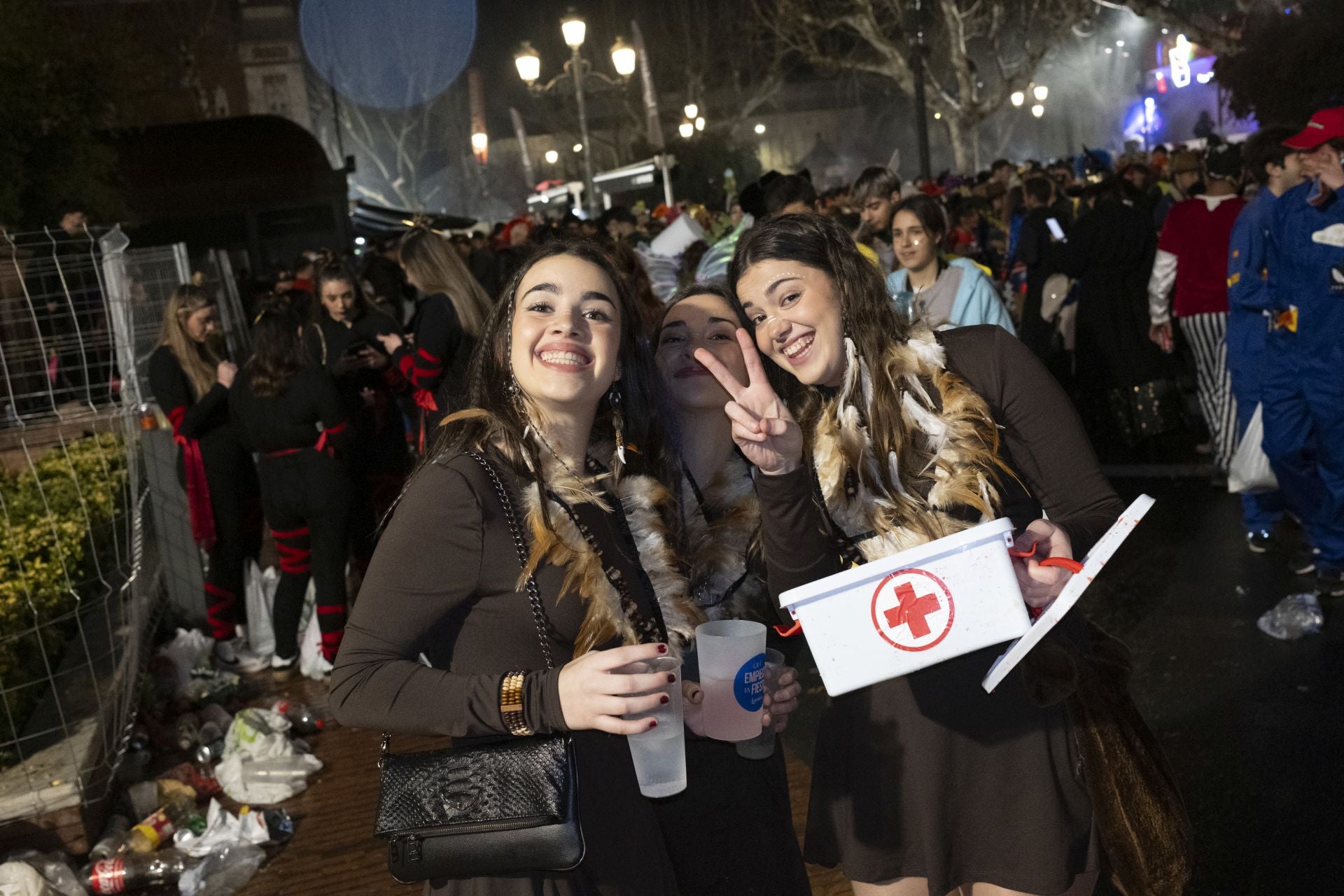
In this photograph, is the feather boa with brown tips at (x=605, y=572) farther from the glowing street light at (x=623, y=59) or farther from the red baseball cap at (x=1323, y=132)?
the glowing street light at (x=623, y=59)

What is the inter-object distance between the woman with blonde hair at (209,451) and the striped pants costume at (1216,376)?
5.87 meters

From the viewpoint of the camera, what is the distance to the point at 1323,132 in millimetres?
5008

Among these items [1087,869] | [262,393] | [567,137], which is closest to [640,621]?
[1087,869]

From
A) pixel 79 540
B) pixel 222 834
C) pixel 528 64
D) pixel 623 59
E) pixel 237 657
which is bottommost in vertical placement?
pixel 222 834

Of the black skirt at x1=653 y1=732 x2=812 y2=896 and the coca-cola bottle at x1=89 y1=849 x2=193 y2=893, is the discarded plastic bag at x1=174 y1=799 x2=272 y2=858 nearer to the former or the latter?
the coca-cola bottle at x1=89 y1=849 x2=193 y2=893

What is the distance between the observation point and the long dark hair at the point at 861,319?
7.72ft

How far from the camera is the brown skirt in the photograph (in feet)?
7.20

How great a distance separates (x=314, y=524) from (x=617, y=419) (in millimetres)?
4039

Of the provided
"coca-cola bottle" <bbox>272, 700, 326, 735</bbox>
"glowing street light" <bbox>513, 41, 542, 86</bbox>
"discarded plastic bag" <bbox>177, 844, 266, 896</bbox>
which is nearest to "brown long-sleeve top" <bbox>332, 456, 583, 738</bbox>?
"discarded plastic bag" <bbox>177, 844, 266, 896</bbox>

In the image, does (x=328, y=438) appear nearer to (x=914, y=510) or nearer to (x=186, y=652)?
(x=186, y=652)

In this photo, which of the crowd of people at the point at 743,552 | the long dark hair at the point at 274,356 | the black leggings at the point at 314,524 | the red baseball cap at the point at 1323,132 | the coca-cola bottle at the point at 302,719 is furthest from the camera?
the black leggings at the point at 314,524

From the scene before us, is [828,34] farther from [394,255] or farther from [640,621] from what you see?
[640,621]

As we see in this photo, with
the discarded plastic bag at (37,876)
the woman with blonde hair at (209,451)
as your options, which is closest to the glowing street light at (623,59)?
the woman with blonde hair at (209,451)

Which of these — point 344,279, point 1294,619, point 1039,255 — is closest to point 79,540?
A: point 344,279
